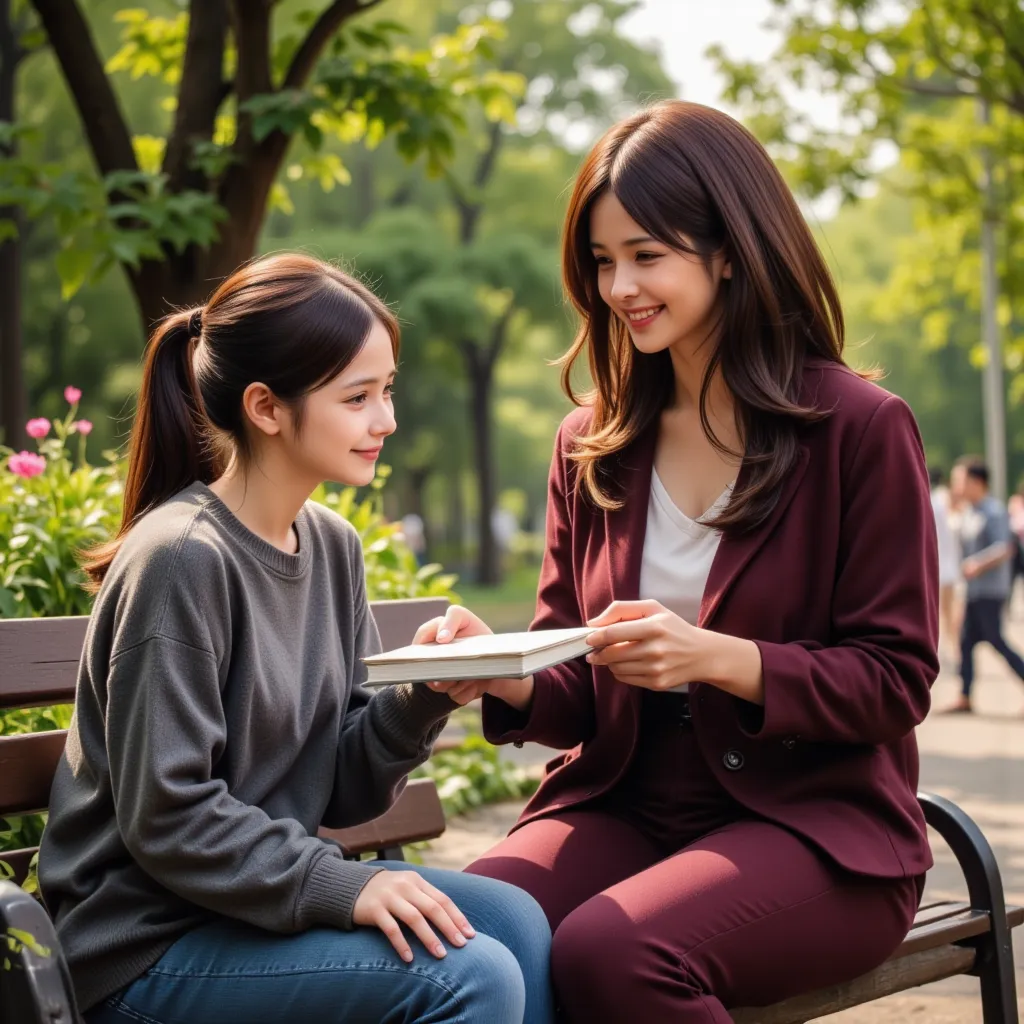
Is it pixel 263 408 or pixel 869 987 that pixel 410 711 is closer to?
pixel 263 408

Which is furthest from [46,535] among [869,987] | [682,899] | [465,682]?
[869,987]

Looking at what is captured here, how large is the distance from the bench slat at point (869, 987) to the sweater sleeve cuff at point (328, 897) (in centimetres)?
74

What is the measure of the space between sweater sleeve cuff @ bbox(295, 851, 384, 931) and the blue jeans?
3 centimetres

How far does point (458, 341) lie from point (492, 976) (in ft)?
83.3

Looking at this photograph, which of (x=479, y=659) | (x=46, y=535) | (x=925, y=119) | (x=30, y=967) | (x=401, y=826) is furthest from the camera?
(x=925, y=119)

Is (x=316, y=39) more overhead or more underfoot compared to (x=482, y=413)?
more overhead

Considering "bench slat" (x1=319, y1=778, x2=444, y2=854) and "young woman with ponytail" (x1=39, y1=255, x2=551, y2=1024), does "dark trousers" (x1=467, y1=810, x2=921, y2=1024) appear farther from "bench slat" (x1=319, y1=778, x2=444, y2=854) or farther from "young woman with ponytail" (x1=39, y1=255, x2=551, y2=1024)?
"bench slat" (x1=319, y1=778, x2=444, y2=854)

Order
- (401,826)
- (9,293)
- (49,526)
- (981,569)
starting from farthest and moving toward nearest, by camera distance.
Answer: (9,293), (981,569), (49,526), (401,826)

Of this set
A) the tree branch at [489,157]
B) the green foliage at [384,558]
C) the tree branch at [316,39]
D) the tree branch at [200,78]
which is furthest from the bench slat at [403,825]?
the tree branch at [489,157]

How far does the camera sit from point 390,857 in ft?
11.1

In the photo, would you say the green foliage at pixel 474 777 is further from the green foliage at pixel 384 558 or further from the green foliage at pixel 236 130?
the green foliage at pixel 236 130

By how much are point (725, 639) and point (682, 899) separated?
42cm

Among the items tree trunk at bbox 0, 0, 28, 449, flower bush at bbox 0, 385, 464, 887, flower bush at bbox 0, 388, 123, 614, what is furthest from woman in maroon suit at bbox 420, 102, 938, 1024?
tree trunk at bbox 0, 0, 28, 449

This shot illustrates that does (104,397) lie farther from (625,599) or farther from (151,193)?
(625,599)
